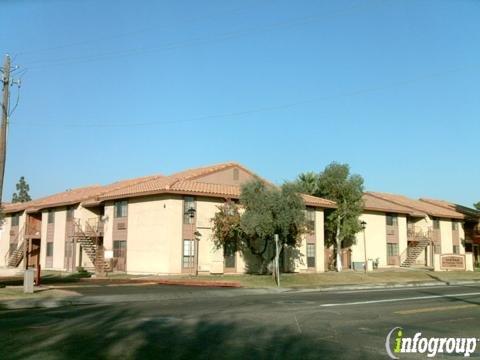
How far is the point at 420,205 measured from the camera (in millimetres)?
61875

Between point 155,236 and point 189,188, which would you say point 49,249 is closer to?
point 155,236

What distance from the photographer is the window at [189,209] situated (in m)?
38.6

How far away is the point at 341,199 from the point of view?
159 ft

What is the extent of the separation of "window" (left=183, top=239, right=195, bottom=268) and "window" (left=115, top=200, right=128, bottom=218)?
6189mm

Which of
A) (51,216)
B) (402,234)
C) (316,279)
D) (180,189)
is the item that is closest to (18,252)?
(51,216)

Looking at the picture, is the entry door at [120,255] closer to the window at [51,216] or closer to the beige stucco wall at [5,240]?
the window at [51,216]

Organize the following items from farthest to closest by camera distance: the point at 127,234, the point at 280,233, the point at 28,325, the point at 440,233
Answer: the point at 440,233 → the point at 127,234 → the point at 280,233 → the point at 28,325

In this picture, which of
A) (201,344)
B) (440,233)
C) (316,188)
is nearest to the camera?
(201,344)

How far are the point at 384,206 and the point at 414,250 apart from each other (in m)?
5.66

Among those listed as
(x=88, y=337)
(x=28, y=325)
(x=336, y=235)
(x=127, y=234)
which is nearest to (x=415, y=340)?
(x=88, y=337)

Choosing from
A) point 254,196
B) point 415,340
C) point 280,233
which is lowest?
point 415,340

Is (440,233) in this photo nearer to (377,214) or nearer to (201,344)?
(377,214)

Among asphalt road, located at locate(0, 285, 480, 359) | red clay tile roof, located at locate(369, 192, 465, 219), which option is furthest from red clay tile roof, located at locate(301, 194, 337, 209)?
asphalt road, located at locate(0, 285, 480, 359)

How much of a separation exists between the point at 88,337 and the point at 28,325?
2.58 m
